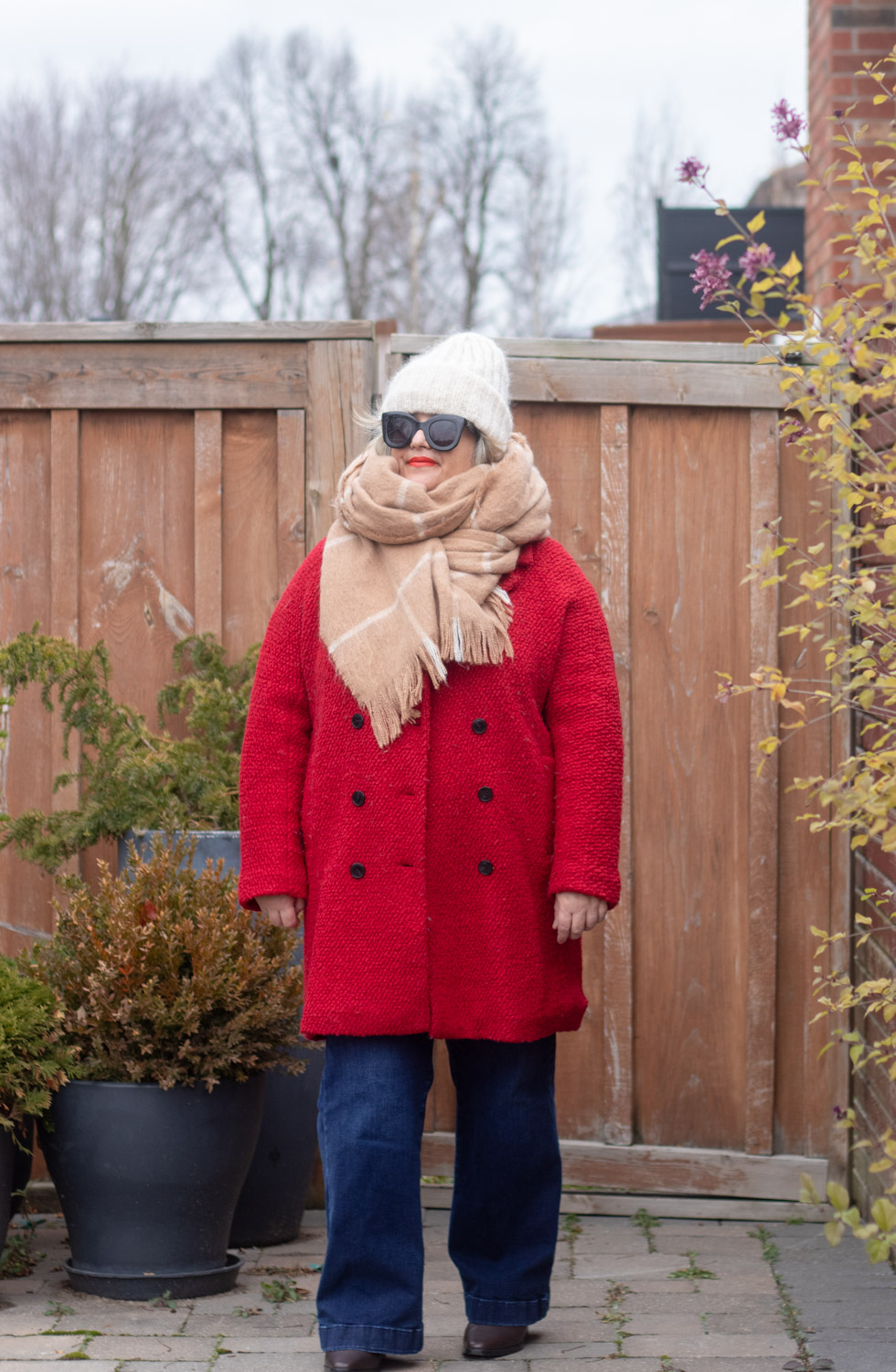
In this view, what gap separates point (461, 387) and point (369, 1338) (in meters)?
1.82

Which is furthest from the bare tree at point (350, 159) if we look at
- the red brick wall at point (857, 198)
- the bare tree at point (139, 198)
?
the red brick wall at point (857, 198)

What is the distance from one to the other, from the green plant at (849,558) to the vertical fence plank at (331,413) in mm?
1106

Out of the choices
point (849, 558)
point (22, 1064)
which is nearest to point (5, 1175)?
point (22, 1064)

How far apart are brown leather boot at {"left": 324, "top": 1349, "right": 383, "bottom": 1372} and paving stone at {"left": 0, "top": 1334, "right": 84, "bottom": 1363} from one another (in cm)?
52

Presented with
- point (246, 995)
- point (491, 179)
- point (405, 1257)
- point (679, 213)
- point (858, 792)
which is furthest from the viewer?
point (491, 179)

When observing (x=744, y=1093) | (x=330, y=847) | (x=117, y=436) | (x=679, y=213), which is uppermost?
(x=679, y=213)

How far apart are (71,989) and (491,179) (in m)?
24.5

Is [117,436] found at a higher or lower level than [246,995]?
higher

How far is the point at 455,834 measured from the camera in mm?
2867

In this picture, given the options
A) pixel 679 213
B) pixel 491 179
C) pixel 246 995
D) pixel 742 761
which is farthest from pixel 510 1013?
pixel 491 179

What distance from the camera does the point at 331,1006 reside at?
9.26 feet

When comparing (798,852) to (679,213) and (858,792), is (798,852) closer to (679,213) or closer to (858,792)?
(858,792)

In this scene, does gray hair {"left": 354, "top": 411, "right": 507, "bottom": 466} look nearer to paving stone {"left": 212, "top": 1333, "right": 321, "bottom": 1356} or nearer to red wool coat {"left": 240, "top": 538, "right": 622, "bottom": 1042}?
red wool coat {"left": 240, "top": 538, "right": 622, "bottom": 1042}

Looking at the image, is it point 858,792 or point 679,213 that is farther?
point 679,213
